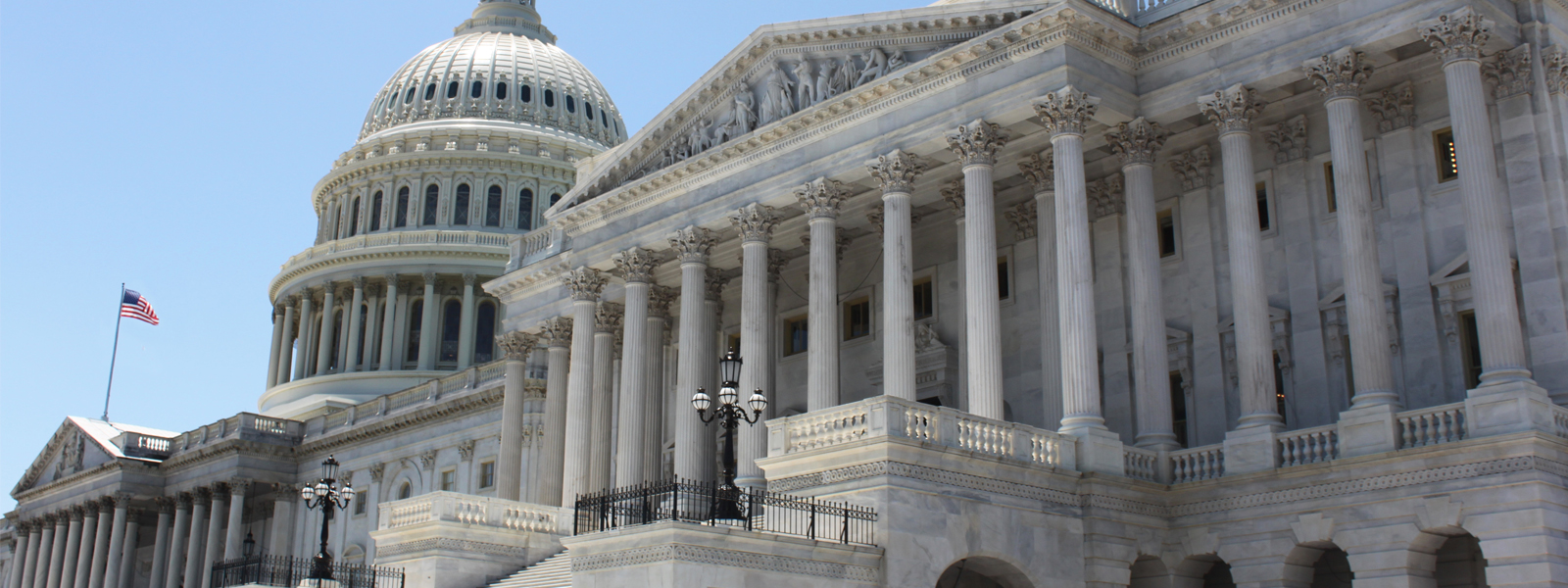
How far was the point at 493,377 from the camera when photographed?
6100 centimetres

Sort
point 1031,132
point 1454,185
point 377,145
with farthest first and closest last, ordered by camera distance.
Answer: point 377,145 → point 1031,132 → point 1454,185

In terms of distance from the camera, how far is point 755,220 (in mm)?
37312

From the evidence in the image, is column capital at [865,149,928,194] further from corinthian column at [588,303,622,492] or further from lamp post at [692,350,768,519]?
corinthian column at [588,303,622,492]

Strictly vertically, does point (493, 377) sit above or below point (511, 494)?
above

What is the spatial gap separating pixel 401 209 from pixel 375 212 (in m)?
2.01

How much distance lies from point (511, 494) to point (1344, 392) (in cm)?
2639

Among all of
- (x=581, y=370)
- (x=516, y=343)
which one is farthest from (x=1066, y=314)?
(x=516, y=343)

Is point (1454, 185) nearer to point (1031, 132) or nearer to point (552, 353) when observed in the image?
point (1031, 132)

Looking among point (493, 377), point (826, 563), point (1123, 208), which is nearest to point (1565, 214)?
point (1123, 208)

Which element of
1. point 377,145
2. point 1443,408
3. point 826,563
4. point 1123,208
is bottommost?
point 826,563

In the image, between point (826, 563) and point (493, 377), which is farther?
point (493, 377)

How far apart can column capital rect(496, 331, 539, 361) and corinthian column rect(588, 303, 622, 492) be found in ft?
17.0

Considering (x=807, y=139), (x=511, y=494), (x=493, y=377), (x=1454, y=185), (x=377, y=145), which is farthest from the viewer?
(x=377, y=145)

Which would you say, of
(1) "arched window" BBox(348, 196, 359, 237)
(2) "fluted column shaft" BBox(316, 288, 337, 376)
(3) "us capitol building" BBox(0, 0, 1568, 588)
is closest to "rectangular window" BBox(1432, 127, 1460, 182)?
(3) "us capitol building" BBox(0, 0, 1568, 588)
